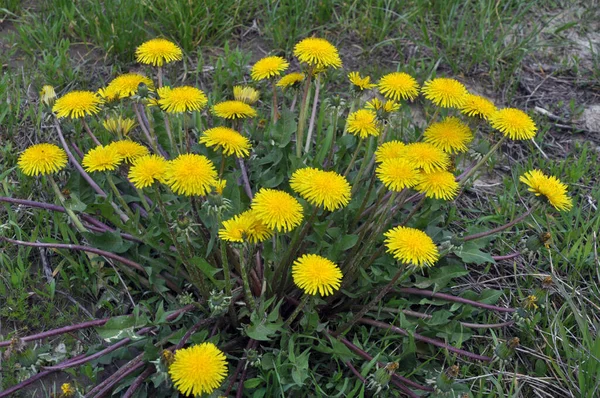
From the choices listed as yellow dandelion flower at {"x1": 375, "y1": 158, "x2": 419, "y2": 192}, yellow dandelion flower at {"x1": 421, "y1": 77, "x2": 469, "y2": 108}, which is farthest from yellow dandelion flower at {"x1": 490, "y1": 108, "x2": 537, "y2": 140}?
yellow dandelion flower at {"x1": 375, "y1": 158, "x2": 419, "y2": 192}

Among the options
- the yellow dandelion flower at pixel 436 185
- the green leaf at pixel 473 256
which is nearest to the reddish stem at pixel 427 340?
the green leaf at pixel 473 256

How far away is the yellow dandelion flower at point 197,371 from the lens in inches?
66.8

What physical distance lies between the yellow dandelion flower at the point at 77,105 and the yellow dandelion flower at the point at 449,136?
1337 mm

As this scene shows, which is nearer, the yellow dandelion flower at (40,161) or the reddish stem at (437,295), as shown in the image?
the yellow dandelion flower at (40,161)

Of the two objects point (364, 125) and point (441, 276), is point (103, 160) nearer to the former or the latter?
point (364, 125)

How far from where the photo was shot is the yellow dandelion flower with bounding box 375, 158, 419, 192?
198 cm

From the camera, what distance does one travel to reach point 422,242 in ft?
6.40

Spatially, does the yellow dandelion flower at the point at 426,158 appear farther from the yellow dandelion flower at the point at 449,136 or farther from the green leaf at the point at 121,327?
the green leaf at the point at 121,327

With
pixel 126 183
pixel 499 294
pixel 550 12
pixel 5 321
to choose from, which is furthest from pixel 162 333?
pixel 550 12

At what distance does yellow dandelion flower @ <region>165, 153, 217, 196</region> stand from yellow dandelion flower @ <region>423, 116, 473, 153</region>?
89cm

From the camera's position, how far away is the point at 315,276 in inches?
72.7

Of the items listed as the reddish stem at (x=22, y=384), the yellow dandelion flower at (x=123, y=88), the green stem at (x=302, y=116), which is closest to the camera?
the reddish stem at (x=22, y=384)

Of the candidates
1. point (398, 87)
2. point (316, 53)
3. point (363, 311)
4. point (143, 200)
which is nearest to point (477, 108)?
point (398, 87)

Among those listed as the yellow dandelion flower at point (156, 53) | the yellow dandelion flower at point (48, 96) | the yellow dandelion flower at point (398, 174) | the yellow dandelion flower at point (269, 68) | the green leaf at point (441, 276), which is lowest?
the green leaf at point (441, 276)
